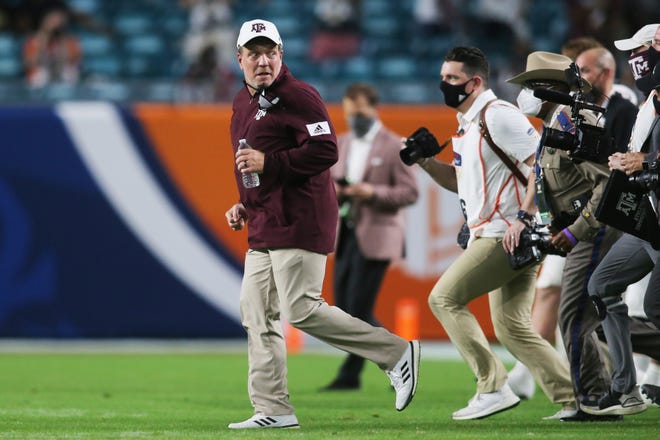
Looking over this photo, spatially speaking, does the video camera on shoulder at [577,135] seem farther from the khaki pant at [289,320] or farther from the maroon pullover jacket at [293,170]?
the khaki pant at [289,320]

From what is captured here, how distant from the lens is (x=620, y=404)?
24.4ft

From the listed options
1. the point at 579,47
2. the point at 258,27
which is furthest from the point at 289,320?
the point at 579,47

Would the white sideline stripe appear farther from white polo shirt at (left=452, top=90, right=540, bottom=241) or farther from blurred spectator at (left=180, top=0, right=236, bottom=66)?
white polo shirt at (left=452, top=90, right=540, bottom=241)

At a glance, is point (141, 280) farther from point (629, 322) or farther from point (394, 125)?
point (629, 322)

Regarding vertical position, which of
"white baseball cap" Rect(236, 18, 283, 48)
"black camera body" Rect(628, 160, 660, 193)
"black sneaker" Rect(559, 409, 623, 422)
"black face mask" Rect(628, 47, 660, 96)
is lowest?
"black sneaker" Rect(559, 409, 623, 422)

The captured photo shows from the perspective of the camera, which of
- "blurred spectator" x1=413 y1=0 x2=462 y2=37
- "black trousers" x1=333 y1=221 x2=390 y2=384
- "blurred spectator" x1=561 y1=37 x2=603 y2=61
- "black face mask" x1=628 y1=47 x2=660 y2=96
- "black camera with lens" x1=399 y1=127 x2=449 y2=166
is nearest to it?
"black face mask" x1=628 y1=47 x2=660 y2=96

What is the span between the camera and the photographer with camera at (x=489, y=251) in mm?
7656

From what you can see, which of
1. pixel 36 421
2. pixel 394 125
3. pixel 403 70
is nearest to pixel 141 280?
pixel 394 125

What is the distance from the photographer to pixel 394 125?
14008 millimetres

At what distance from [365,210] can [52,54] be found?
7040 millimetres

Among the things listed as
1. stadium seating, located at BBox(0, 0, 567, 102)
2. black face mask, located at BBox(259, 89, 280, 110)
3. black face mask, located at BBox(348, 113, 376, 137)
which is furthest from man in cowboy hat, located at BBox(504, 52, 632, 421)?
stadium seating, located at BBox(0, 0, 567, 102)

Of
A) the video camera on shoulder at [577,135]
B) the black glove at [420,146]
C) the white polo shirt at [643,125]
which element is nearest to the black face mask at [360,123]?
the black glove at [420,146]

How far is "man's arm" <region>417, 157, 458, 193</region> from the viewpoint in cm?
816

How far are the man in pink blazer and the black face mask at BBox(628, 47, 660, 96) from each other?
321 cm
